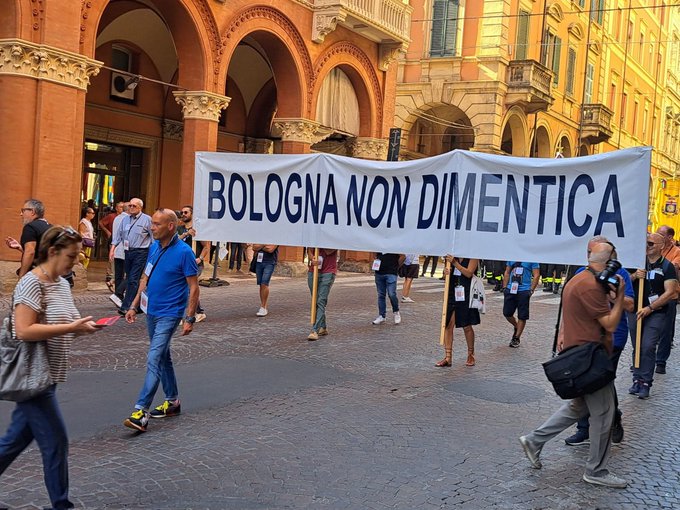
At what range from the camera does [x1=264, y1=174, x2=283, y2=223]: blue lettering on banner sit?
1002 cm

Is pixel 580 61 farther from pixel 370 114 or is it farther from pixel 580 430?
pixel 580 430

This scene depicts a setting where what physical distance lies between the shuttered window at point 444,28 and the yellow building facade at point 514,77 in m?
0.04

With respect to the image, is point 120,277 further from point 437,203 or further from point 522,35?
point 522,35

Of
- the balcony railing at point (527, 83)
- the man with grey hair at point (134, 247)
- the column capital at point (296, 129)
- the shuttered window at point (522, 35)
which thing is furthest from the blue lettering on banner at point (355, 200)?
the shuttered window at point (522, 35)

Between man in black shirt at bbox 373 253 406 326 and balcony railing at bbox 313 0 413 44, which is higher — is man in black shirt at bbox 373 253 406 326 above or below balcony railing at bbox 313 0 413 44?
below

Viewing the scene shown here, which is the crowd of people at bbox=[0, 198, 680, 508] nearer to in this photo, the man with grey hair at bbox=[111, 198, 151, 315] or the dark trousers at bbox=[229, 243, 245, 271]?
the man with grey hair at bbox=[111, 198, 151, 315]

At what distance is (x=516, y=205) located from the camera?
7.93 meters

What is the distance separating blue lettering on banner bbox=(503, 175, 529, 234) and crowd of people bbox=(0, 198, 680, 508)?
2.96 ft

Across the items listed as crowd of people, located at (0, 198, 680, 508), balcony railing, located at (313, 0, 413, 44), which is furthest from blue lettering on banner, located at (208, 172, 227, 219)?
balcony railing, located at (313, 0, 413, 44)

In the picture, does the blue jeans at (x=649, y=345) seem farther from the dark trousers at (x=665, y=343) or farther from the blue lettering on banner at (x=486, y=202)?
the blue lettering on banner at (x=486, y=202)

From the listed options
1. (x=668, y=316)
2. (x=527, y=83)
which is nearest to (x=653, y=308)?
(x=668, y=316)

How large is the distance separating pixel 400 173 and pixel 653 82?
5001 cm

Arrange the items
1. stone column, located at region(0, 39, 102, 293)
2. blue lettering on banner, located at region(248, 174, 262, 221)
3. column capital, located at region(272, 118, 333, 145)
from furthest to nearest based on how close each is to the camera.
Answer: column capital, located at region(272, 118, 333, 145) < stone column, located at region(0, 39, 102, 293) < blue lettering on banner, located at region(248, 174, 262, 221)

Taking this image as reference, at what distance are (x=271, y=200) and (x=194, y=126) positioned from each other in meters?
8.39
